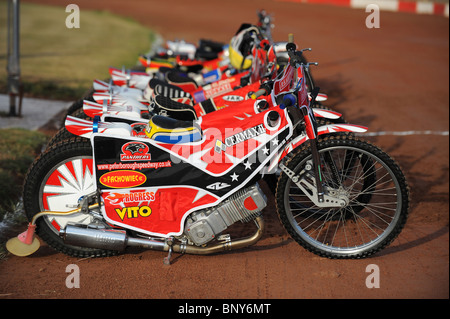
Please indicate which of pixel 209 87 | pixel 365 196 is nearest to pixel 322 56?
pixel 209 87

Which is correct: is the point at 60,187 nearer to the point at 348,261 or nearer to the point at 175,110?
the point at 175,110

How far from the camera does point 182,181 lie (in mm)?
4648

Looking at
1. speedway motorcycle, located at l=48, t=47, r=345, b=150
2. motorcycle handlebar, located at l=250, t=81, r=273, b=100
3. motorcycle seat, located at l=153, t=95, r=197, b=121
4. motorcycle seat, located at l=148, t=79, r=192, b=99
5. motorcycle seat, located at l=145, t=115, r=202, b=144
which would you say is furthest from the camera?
motorcycle seat, located at l=148, t=79, r=192, b=99

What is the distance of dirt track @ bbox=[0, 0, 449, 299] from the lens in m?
4.49

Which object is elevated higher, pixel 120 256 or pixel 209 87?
pixel 209 87

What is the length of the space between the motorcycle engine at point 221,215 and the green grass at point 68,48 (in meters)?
6.58

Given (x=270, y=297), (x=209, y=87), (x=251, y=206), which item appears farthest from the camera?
(x=209, y=87)

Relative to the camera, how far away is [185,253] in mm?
4840

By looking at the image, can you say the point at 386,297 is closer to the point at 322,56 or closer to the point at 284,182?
the point at 284,182

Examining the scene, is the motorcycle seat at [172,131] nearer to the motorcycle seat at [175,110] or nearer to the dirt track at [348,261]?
the motorcycle seat at [175,110]

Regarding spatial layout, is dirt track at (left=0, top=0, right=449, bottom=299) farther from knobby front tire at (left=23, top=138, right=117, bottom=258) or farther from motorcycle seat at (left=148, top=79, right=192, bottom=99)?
motorcycle seat at (left=148, top=79, right=192, bottom=99)

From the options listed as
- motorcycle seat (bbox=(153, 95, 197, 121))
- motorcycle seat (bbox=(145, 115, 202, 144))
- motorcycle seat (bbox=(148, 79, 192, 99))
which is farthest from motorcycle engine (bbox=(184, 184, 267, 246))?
motorcycle seat (bbox=(148, 79, 192, 99))

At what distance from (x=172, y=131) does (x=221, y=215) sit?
0.83m

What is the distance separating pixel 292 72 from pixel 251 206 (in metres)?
1.23
